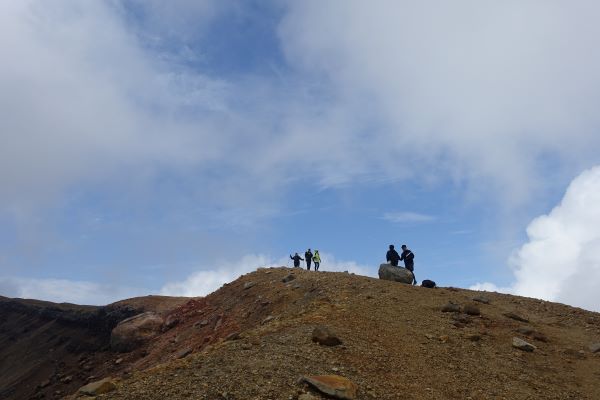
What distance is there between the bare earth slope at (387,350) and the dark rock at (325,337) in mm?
203

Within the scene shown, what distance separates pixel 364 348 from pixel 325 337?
123 centimetres

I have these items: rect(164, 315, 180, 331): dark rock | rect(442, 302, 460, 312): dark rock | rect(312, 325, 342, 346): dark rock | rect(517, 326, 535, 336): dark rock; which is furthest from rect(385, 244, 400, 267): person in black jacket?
rect(164, 315, 180, 331): dark rock

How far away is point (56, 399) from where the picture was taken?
2836 centimetres

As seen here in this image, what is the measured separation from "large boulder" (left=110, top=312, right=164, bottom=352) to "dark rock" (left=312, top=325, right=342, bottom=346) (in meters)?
17.8

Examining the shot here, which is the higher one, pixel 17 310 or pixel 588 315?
pixel 17 310

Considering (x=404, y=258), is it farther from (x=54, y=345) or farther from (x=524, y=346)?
(x=54, y=345)

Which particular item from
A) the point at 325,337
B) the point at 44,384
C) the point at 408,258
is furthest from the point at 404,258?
the point at 44,384

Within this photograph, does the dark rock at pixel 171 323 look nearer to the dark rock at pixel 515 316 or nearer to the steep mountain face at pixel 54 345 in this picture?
the steep mountain face at pixel 54 345

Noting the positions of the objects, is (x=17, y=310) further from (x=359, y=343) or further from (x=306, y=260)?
(x=359, y=343)

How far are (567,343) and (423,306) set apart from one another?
519cm

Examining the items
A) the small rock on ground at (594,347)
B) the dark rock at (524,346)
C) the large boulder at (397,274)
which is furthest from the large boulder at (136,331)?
the small rock on ground at (594,347)

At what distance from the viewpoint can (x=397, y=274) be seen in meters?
23.7

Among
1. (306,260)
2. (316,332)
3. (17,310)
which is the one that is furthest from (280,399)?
(17,310)

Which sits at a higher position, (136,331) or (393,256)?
(393,256)
